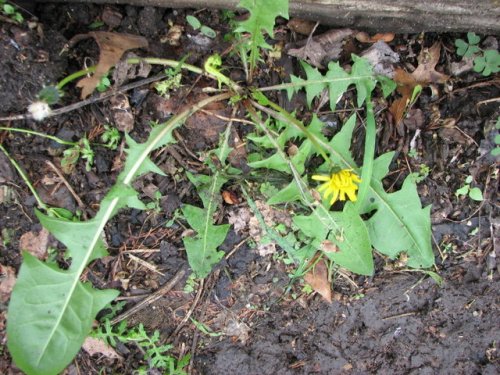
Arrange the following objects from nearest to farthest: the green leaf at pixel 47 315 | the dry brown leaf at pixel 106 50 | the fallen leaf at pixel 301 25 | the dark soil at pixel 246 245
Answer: the green leaf at pixel 47 315
the dry brown leaf at pixel 106 50
the dark soil at pixel 246 245
the fallen leaf at pixel 301 25

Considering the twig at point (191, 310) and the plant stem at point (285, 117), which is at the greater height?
the plant stem at point (285, 117)

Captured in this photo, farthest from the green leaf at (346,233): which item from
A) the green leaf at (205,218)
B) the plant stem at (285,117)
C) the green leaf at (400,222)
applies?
the green leaf at (205,218)

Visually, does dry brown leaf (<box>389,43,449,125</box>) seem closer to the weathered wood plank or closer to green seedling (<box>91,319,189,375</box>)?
the weathered wood plank

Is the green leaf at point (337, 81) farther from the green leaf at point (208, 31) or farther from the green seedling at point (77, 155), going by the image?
the green seedling at point (77, 155)

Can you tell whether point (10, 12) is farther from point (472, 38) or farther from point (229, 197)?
point (472, 38)

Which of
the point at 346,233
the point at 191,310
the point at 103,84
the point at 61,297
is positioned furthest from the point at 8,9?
the point at 346,233

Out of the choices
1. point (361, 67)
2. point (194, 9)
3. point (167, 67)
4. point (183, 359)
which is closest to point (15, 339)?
point (183, 359)
